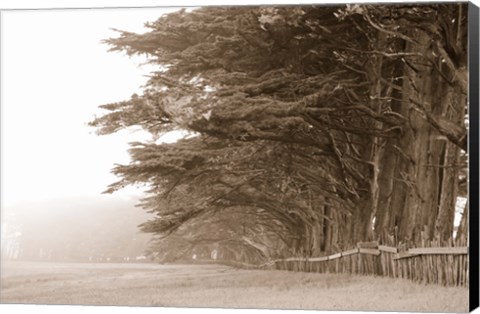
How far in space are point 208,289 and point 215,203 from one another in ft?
4.88

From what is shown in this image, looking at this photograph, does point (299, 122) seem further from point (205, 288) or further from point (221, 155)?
point (205, 288)

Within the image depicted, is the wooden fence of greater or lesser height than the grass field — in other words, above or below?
above

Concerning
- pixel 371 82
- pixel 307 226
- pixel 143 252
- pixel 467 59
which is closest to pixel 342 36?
pixel 371 82

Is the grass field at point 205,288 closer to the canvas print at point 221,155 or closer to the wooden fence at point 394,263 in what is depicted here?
the canvas print at point 221,155

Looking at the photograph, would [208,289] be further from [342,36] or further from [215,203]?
[342,36]

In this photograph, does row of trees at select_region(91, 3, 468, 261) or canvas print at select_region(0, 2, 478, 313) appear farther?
canvas print at select_region(0, 2, 478, 313)

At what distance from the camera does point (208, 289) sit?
724 inches

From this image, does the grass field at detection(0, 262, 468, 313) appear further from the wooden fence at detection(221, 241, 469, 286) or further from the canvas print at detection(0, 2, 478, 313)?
the wooden fence at detection(221, 241, 469, 286)

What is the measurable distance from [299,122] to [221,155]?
131cm

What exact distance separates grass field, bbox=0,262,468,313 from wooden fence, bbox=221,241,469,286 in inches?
6.0

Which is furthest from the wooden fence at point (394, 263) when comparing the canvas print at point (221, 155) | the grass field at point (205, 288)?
the grass field at point (205, 288)

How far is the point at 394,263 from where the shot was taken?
1816 centimetres

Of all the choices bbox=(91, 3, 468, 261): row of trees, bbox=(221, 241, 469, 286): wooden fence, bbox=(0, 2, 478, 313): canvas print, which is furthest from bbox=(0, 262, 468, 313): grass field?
bbox=(91, 3, 468, 261): row of trees

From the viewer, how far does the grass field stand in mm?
17594
